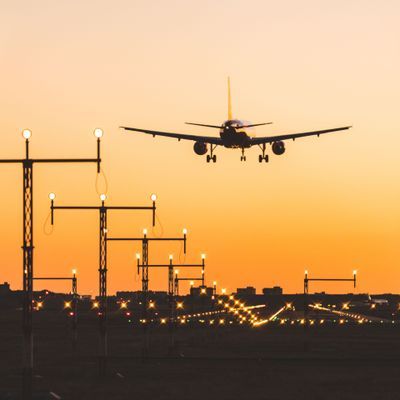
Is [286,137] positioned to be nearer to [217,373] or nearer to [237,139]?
[237,139]

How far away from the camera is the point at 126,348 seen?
103m

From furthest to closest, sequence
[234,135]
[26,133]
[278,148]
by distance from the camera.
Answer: [278,148] < [234,135] < [26,133]

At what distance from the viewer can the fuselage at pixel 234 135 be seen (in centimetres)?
11519

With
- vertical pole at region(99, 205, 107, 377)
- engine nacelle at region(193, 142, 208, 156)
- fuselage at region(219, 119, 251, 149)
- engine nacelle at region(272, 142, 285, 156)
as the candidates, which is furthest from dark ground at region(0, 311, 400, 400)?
engine nacelle at region(193, 142, 208, 156)

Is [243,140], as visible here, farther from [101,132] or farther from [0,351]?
[101,132]

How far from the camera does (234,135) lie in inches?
4532

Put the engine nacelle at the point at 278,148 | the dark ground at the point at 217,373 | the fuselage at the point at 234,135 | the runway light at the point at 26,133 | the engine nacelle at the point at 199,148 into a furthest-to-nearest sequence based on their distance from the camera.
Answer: the engine nacelle at the point at 278,148, the engine nacelle at the point at 199,148, the fuselage at the point at 234,135, the dark ground at the point at 217,373, the runway light at the point at 26,133

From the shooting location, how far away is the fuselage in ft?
378

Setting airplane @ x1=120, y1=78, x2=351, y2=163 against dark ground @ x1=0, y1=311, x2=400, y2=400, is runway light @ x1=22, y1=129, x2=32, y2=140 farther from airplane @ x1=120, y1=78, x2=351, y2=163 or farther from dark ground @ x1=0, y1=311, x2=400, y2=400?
airplane @ x1=120, y1=78, x2=351, y2=163

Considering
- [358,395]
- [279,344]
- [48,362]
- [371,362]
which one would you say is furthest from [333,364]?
[279,344]

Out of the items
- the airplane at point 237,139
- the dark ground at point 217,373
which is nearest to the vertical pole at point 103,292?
the dark ground at point 217,373

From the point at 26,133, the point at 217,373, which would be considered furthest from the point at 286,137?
the point at 26,133

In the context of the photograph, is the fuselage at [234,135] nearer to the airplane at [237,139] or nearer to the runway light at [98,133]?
the airplane at [237,139]

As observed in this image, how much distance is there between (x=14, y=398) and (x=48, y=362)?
3094cm
